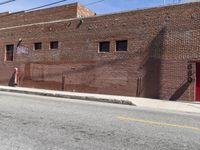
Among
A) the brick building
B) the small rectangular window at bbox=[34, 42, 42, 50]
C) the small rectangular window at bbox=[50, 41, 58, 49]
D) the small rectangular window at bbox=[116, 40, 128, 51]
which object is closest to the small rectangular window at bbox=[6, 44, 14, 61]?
the brick building

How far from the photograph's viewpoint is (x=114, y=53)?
792 inches

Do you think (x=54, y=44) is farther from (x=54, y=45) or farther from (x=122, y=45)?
(x=122, y=45)

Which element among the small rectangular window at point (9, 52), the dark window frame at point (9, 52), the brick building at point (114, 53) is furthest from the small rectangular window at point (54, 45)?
the small rectangular window at point (9, 52)

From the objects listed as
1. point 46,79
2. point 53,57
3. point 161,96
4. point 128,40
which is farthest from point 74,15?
point 161,96

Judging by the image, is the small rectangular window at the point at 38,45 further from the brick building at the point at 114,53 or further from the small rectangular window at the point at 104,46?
the small rectangular window at the point at 104,46

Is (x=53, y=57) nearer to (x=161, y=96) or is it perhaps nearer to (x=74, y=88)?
(x=74, y=88)

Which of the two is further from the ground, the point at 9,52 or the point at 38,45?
the point at 38,45

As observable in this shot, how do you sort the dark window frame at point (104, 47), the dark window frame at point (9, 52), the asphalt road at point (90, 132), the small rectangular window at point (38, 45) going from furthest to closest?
the dark window frame at point (9, 52) → the small rectangular window at point (38, 45) → the dark window frame at point (104, 47) → the asphalt road at point (90, 132)

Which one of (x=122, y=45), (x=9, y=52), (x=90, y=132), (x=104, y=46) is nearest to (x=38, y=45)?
(x=9, y=52)

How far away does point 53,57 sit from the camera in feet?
77.3

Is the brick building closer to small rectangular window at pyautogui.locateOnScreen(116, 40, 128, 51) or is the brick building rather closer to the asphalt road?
small rectangular window at pyautogui.locateOnScreen(116, 40, 128, 51)

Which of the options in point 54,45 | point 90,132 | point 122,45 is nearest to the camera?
point 90,132

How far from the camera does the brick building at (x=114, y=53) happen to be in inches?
682

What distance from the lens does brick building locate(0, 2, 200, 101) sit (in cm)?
1732
